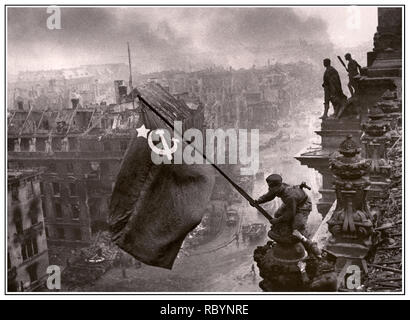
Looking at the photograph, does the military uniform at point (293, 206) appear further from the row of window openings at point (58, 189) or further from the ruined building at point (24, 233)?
the row of window openings at point (58, 189)

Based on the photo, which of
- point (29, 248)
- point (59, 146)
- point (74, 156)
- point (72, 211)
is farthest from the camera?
point (72, 211)

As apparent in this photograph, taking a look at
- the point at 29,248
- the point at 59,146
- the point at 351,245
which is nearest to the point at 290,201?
the point at 351,245

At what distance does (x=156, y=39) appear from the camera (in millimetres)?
32750

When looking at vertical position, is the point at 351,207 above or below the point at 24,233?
above

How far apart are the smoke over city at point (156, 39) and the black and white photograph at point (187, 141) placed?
0.45 feet

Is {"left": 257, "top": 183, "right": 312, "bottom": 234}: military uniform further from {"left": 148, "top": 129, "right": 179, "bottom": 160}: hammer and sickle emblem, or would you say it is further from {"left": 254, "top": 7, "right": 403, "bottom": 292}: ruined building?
{"left": 148, "top": 129, "right": 179, "bottom": 160}: hammer and sickle emblem

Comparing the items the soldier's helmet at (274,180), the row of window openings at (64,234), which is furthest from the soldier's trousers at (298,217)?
the row of window openings at (64,234)

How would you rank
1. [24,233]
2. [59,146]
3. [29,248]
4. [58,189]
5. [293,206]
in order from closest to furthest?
1. [293,206]
2. [24,233]
3. [29,248]
4. [59,146]
5. [58,189]

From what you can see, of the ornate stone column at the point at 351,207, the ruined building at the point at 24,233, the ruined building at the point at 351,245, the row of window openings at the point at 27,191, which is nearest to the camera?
the ruined building at the point at 351,245

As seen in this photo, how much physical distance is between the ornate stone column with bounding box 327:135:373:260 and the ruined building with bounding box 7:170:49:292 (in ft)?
82.6

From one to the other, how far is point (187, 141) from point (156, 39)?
2595cm

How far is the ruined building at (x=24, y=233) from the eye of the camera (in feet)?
96.6

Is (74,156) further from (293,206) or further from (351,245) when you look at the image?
(293,206)
